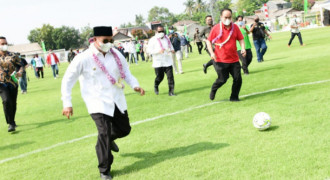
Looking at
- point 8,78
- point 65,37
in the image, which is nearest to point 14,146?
point 8,78

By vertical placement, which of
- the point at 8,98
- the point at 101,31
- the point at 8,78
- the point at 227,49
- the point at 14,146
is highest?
the point at 101,31

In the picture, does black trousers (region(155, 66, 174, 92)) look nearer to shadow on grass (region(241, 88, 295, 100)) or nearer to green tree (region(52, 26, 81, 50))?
shadow on grass (region(241, 88, 295, 100))

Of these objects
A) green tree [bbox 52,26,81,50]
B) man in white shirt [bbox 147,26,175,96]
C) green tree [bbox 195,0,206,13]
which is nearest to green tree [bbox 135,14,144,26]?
green tree [bbox 195,0,206,13]

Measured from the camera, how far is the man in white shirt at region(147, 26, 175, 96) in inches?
432

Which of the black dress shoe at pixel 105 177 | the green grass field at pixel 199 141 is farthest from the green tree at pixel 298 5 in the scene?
the black dress shoe at pixel 105 177

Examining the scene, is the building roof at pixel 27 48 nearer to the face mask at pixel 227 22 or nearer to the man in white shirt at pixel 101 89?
the face mask at pixel 227 22

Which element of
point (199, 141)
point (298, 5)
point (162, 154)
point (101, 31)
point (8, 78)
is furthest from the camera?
point (298, 5)

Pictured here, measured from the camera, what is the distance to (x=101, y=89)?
486 cm

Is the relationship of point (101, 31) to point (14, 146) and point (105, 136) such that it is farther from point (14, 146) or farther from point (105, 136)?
point (14, 146)

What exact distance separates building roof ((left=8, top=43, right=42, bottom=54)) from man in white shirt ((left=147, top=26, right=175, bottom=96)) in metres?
101

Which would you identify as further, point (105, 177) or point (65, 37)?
point (65, 37)

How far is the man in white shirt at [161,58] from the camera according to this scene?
36.0 feet

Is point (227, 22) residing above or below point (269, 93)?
above

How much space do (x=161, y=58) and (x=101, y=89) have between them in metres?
6.46
